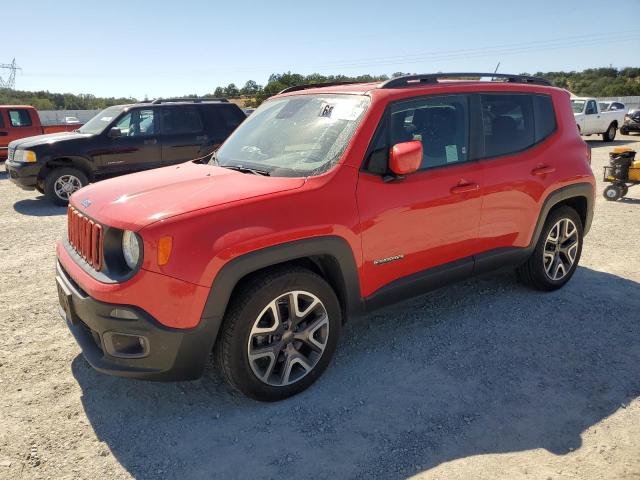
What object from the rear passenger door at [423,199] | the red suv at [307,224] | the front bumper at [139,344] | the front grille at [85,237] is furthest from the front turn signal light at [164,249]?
the rear passenger door at [423,199]

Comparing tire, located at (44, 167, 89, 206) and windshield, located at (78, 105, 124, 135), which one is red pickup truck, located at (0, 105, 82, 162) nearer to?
windshield, located at (78, 105, 124, 135)

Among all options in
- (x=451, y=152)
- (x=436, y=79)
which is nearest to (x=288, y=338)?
(x=451, y=152)

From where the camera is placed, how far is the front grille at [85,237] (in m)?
2.87

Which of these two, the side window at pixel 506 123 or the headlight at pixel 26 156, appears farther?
the headlight at pixel 26 156

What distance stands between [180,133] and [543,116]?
710 cm

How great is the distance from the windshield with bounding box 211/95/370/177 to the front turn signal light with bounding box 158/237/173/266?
3.09 ft

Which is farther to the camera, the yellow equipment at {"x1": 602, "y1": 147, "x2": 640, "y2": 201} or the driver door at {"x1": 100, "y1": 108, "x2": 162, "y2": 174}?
the driver door at {"x1": 100, "y1": 108, "x2": 162, "y2": 174}

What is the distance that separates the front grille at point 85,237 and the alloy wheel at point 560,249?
11.9ft

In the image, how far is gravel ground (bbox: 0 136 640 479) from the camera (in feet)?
8.52

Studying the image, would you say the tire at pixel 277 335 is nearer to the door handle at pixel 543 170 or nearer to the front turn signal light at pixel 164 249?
the front turn signal light at pixel 164 249

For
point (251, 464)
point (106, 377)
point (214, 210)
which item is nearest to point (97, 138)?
point (106, 377)

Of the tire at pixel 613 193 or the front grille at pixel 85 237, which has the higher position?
the front grille at pixel 85 237

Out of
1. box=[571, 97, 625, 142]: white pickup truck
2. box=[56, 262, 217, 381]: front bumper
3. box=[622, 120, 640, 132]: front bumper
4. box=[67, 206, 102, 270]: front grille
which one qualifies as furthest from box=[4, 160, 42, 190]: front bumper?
box=[622, 120, 640, 132]: front bumper

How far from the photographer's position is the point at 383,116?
3.40 meters
